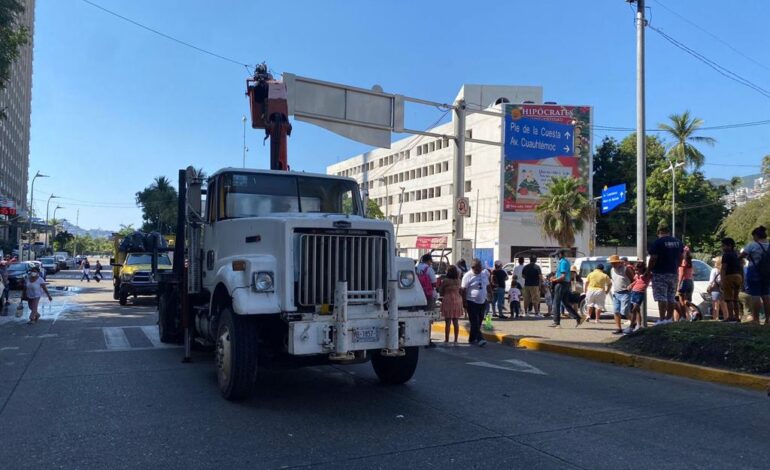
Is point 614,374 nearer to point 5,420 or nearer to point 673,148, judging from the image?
point 5,420

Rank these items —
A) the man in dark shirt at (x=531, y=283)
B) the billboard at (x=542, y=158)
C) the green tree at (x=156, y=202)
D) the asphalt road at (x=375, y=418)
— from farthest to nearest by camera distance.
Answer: the green tree at (x=156, y=202) → the billboard at (x=542, y=158) → the man in dark shirt at (x=531, y=283) → the asphalt road at (x=375, y=418)

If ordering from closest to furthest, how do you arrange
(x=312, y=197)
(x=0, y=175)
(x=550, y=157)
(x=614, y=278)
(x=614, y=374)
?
1. (x=312, y=197)
2. (x=614, y=374)
3. (x=614, y=278)
4. (x=550, y=157)
5. (x=0, y=175)

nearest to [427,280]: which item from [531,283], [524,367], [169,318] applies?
[524,367]

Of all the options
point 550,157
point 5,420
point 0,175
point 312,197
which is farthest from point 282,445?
point 0,175

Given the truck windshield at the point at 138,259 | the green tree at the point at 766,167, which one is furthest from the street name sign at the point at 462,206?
the green tree at the point at 766,167

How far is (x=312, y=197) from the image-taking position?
7.84 m

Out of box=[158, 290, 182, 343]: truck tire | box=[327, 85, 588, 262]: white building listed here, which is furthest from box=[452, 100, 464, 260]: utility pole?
box=[327, 85, 588, 262]: white building

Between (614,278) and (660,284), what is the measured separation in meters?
1.96

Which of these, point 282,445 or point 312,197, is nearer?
point 282,445

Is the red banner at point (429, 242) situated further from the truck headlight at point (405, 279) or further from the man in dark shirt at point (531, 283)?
the truck headlight at point (405, 279)

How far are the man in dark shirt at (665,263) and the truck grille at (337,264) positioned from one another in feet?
19.4

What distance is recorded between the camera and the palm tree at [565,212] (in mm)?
41344

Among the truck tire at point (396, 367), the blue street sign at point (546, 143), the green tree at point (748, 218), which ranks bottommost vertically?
the truck tire at point (396, 367)

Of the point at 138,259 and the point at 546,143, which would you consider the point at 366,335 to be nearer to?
the point at 138,259
